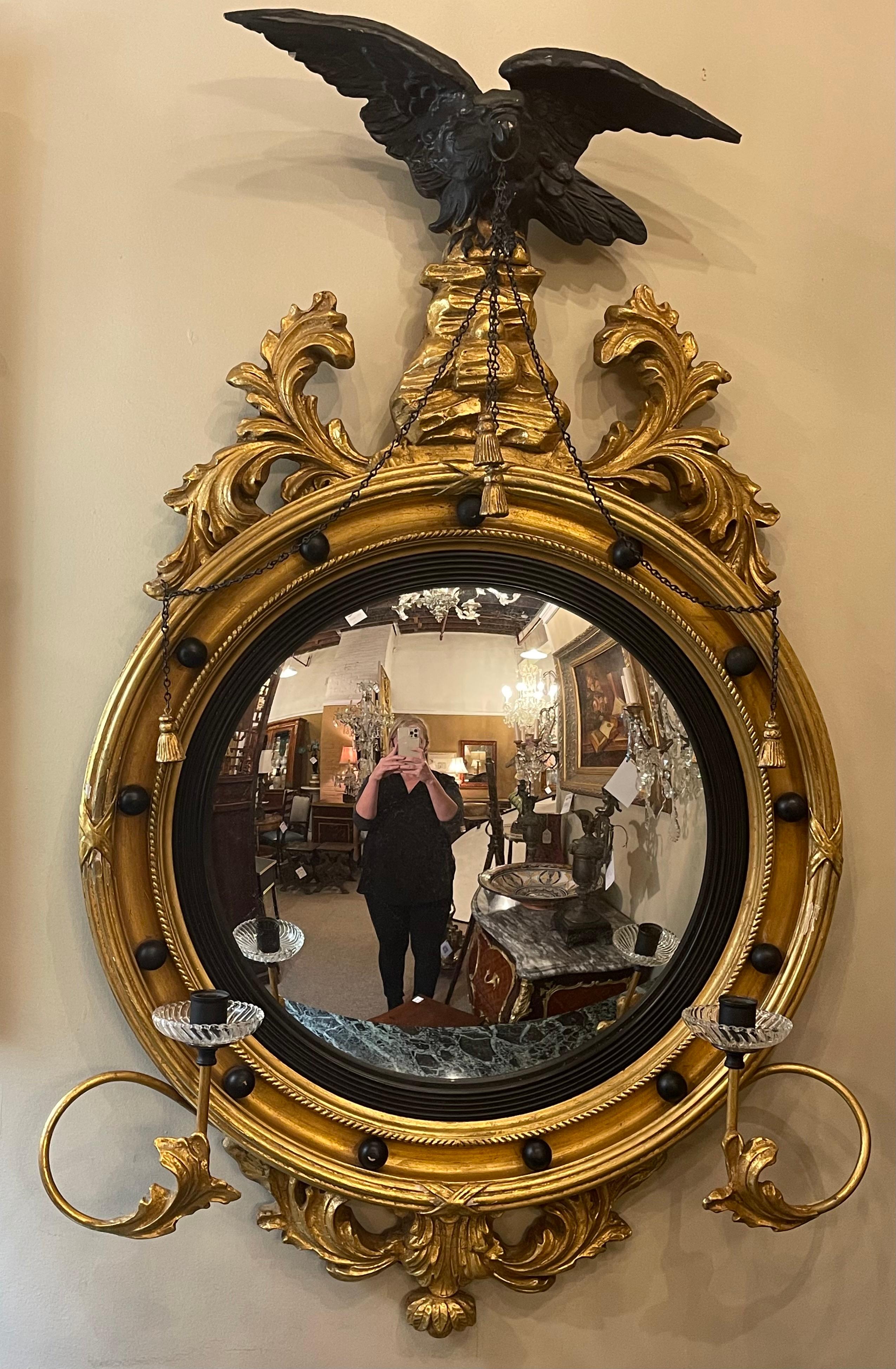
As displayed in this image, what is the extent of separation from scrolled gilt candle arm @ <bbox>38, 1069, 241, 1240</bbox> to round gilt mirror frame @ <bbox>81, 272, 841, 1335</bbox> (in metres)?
0.04

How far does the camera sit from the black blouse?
2.67ft

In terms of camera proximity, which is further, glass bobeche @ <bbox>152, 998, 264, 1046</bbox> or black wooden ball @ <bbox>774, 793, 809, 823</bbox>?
black wooden ball @ <bbox>774, 793, 809, 823</bbox>

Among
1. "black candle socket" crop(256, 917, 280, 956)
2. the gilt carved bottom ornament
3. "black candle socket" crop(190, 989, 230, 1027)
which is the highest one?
"black candle socket" crop(256, 917, 280, 956)

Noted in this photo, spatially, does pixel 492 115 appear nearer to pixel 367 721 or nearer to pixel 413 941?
pixel 367 721

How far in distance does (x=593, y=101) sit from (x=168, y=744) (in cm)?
69

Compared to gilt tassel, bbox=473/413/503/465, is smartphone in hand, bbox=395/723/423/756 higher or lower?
lower

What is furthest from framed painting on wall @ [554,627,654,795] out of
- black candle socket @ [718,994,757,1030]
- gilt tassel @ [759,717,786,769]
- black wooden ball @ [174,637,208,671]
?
black wooden ball @ [174,637,208,671]

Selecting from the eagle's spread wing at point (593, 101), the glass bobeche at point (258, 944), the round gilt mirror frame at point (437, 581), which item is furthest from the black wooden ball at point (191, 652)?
the eagle's spread wing at point (593, 101)

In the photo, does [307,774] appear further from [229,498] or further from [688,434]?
[688,434]

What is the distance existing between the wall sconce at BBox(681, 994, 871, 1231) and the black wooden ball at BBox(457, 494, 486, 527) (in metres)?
0.47

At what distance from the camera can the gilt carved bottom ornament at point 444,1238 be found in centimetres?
82

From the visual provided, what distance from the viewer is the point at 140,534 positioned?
2.80 ft

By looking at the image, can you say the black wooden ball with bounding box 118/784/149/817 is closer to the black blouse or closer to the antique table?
the black blouse

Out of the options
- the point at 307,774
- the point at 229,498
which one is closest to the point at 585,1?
the point at 229,498
